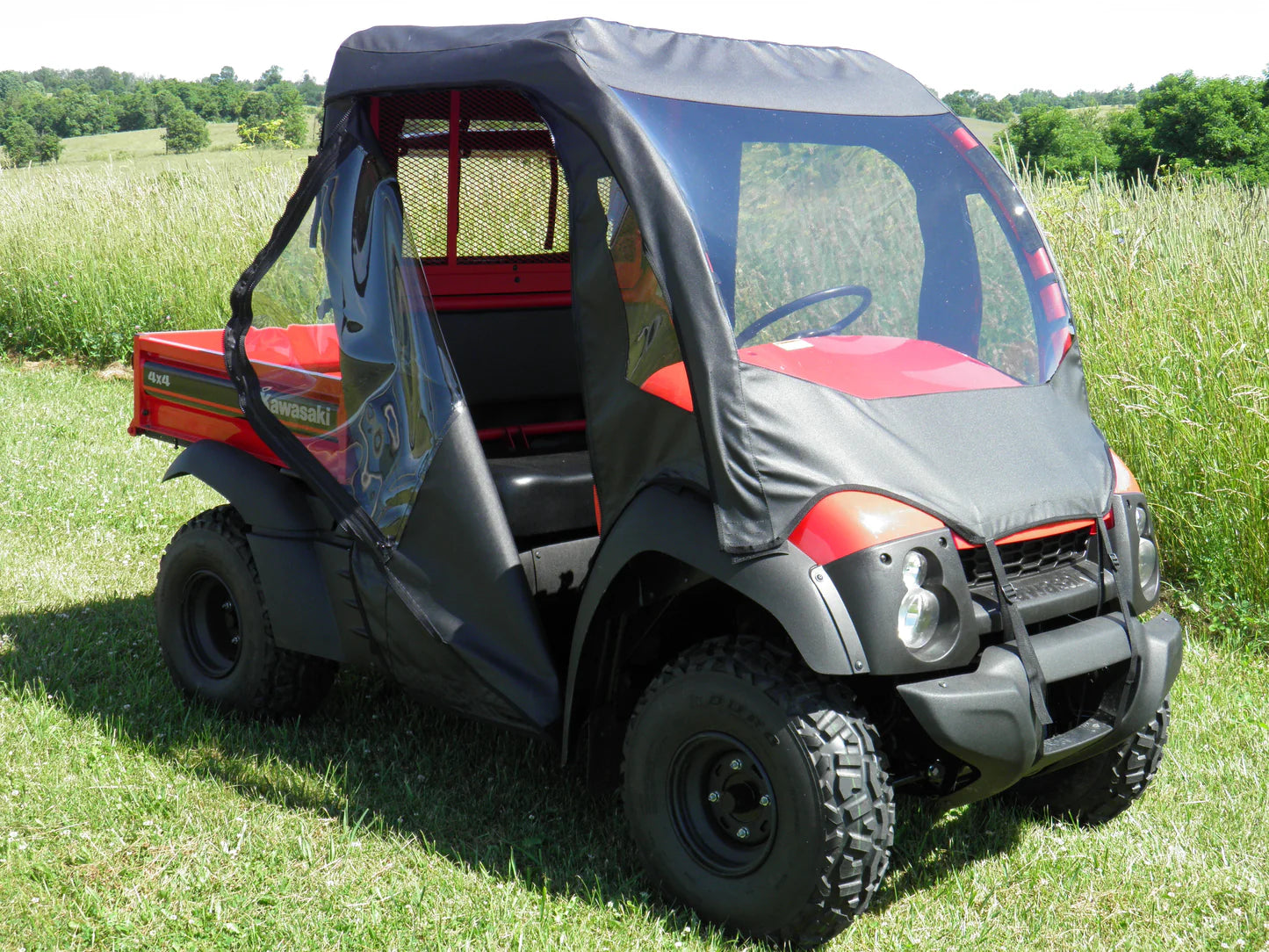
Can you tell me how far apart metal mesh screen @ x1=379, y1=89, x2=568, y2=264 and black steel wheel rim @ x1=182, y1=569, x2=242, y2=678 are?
1.36m

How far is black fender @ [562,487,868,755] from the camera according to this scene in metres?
2.43

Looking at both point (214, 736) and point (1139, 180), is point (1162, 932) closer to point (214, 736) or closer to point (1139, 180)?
point (214, 736)

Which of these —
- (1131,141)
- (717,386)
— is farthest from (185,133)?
(717,386)

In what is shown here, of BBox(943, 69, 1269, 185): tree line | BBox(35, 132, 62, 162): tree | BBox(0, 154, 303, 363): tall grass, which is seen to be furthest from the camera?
BBox(943, 69, 1269, 185): tree line

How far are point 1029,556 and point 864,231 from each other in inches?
36.7

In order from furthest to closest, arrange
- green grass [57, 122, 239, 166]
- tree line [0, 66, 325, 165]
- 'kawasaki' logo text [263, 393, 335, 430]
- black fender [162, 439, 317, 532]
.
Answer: tree line [0, 66, 325, 165]
green grass [57, 122, 239, 166]
black fender [162, 439, 317, 532]
'kawasaki' logo text [263, 393, 335, 430]

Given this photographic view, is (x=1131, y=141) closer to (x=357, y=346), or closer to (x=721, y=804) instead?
(x=357, y=346)

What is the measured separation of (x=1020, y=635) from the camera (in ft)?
8.39

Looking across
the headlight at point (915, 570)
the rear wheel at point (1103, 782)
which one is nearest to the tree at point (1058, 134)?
the rear wheel at point (1103, 782)

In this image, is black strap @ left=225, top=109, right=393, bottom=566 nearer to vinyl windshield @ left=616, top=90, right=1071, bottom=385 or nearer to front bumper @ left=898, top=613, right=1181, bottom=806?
vinyl windshield @ left=616, top=90, right=1071, bottom=385

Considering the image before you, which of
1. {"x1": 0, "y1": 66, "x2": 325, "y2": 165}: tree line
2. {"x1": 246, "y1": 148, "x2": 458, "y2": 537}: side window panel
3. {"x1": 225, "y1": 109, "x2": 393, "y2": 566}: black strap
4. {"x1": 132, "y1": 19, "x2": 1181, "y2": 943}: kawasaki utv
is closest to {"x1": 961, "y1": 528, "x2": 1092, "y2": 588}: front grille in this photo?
{"x1": 132, "y1": 19, "x2": 1181, "y2": 943}: kawasaki utv

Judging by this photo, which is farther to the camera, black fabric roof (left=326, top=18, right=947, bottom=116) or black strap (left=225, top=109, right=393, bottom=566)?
black strap (left=225, top=109, right=393, bottom=566)

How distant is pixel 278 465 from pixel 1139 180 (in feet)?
18.8

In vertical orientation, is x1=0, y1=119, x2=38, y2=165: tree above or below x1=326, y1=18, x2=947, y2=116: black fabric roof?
above
